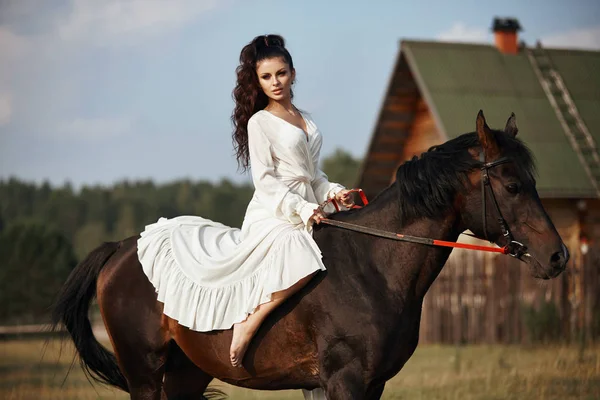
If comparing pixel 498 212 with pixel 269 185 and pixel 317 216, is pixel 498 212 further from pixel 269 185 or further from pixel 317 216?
pixel 269 185

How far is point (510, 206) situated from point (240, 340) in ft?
6.17

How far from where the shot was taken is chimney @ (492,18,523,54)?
20969 mm

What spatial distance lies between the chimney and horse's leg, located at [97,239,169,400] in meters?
16.5

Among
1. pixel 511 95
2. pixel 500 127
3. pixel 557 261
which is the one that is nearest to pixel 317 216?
pixel 557 261

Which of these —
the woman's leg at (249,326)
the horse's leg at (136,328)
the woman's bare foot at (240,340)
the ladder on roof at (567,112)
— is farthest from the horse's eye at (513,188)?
the ladder on roof at (567,112)

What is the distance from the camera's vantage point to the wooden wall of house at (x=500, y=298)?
51.8 ft

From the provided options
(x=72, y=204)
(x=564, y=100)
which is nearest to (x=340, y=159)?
(x=72, y=204)

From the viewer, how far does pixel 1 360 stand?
1387 centimetres

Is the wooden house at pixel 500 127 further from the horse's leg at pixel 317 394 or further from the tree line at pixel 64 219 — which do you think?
the horse's leg at pixel 317 394

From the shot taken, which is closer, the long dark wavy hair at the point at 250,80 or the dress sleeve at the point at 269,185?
the dress sleeve at the point at 269,185

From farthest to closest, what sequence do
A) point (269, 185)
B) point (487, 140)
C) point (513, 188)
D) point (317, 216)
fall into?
point (269, 185) < point (317, 216) < point (487, 140) < point (513, 188)

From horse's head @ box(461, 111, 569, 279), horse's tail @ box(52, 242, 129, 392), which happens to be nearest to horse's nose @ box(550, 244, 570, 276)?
horse's head @ box(461, 111, 569, 279)

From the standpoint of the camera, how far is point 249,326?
5.42 m

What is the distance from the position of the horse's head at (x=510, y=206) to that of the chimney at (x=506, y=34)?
16790 mm
